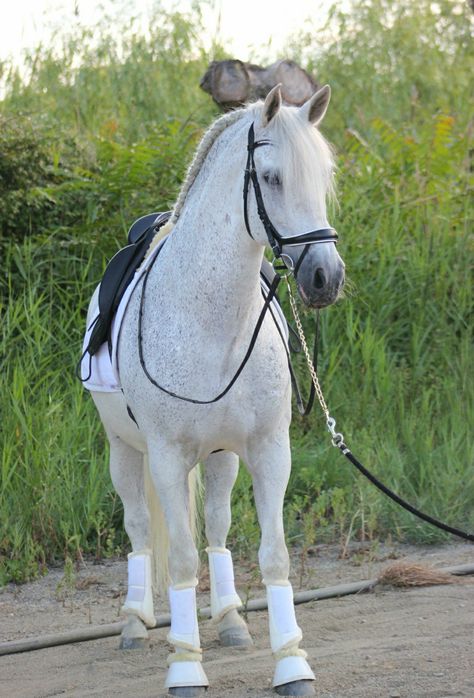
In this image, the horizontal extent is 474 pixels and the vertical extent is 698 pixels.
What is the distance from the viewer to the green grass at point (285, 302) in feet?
19.4

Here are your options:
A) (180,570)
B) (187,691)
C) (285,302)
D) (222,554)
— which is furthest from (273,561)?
(285,302)

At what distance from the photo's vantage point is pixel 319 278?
315cm

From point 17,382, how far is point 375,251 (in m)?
3.02

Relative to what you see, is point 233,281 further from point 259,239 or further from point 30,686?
point 30,686

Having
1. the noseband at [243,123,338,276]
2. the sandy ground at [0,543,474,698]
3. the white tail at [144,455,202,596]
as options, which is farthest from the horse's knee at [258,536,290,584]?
the noseband at [243,123,338,276]

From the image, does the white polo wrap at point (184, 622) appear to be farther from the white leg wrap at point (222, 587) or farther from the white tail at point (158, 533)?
the white tail at point (158, 533)

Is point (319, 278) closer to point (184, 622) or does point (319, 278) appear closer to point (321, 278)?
point (321, 278)

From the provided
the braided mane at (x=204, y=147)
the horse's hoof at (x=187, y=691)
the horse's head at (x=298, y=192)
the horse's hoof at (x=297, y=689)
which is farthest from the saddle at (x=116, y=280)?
the horse's hoof at (x=297, y=689)

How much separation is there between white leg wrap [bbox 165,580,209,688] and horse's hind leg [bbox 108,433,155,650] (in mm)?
686

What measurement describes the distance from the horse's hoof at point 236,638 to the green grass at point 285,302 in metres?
1.16

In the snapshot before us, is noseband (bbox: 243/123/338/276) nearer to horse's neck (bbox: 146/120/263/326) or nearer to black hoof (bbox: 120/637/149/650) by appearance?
horse's neck (bbox: 146/120/263/326)

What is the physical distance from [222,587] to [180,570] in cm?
64

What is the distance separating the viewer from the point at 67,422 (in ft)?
20.9

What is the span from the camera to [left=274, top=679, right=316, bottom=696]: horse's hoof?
142 inches
